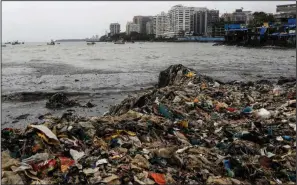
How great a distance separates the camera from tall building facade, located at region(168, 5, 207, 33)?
15000 cm

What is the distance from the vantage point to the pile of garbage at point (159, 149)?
4.70 meters

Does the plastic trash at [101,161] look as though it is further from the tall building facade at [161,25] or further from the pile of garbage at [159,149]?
the tall building facade at [161,25]

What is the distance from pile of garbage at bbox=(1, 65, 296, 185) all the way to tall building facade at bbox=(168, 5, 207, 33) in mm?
142709

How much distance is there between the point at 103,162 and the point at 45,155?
904mm

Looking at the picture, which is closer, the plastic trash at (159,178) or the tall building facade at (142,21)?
the plastic trash at (159,178)

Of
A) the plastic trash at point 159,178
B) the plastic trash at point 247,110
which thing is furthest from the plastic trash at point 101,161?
the plastic trash at point 247,110

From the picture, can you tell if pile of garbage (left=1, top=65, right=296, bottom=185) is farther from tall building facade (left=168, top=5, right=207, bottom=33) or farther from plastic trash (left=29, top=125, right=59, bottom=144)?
tall building facade (left=168, top=5, right=207, bottom=33)

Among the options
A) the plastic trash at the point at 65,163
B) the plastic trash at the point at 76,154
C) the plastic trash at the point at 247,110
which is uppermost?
the plastic trash at the point at 247,110

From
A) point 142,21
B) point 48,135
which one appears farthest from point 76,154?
point 142,21

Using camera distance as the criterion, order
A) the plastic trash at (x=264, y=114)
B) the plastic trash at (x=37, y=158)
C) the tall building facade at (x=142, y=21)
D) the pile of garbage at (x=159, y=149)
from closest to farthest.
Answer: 1. the pile of garbage at (x=159, y=149)
2. the plastic trash at (x=37, y=158)
3. the plastic trash at (x=264, y=114)
4. the tall building facade at (x=142, y=21)

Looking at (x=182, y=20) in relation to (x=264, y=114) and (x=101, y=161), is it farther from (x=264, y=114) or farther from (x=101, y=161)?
(x=101, y=161)

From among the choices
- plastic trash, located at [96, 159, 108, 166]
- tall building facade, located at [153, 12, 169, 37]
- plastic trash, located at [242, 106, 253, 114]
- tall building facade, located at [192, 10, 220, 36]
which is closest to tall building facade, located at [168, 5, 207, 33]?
tall building facade, located at [192, 10, 220, 36]

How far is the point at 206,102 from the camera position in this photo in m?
8.94

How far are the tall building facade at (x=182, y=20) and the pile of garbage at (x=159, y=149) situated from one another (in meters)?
143
